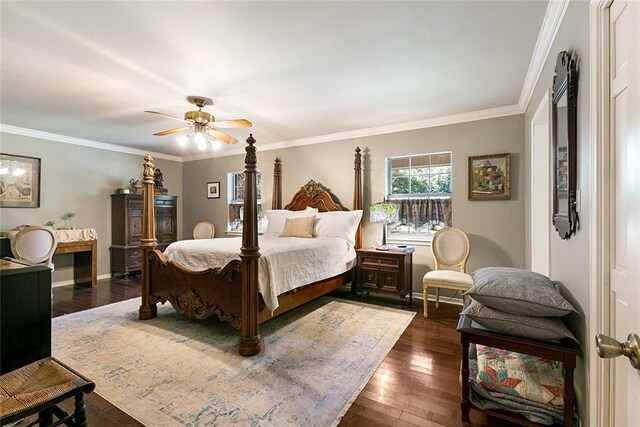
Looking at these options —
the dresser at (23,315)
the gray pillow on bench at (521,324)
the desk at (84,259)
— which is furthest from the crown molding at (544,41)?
the desk at (84,259)

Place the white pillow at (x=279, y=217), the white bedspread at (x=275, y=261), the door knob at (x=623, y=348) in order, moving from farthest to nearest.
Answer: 1. the white pillow at (x=279, y=217)
2. the white bedspread at (x=275, y=261)
3. the door knob at (x=623, y=348)

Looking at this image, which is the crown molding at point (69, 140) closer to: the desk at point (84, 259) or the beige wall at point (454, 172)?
the desk at point (84, 259)

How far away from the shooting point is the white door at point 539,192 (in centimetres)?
285

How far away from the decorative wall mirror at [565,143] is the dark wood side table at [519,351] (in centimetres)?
64

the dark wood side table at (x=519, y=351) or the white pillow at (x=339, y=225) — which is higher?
the white pillow at (x=339, y=225)

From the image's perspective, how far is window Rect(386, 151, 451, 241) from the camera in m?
3.96

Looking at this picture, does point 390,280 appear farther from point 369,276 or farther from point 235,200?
point 235,200

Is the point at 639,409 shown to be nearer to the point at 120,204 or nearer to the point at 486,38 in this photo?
the point at 486,38

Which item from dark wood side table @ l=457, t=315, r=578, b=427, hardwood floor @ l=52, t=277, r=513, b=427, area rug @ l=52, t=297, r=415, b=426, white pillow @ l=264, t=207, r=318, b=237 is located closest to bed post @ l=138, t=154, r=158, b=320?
area rug @ l=52, t=297, r=415, b=426

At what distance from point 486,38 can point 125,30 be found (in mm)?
2614

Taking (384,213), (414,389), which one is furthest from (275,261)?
(384,213)

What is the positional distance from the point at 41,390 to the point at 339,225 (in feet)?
10.9

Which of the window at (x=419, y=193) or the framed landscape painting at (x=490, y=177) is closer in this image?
the framed landscape painting at (x=490, y=177)

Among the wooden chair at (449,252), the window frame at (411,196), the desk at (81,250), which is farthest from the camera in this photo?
the desk at (81,250)
